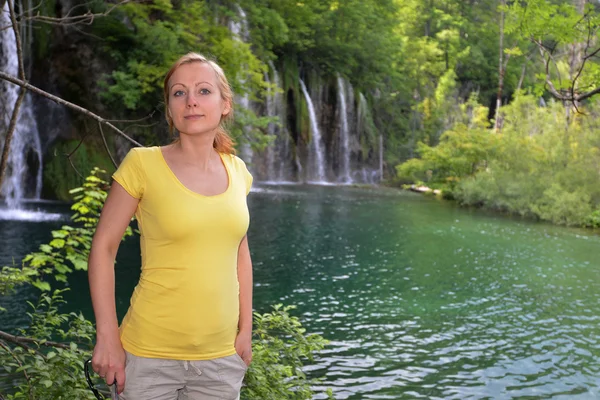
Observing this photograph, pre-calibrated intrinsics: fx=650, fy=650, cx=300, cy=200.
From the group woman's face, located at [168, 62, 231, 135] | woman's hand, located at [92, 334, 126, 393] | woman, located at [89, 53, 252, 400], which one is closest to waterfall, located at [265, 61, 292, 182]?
woman's face, located at [168, 62, 231, 135]

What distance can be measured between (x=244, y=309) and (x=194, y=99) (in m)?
0.69

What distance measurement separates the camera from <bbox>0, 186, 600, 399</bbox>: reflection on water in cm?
666

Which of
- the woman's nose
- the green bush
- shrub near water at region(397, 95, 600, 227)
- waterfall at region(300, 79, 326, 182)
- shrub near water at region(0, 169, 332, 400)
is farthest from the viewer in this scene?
waterfall at region(300, 79, 326, 182)

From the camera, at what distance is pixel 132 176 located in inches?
72.6

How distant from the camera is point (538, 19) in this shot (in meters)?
5.55

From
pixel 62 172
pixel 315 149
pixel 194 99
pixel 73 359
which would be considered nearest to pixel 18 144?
pixel 62 172

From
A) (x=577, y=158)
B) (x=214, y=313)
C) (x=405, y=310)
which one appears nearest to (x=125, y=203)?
(x=214, y=313)

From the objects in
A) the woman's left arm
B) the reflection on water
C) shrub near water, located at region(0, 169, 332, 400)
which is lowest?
the reflection on water

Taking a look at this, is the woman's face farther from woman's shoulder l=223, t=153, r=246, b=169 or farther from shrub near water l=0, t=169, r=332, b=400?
shrub near water l=0, t=169, r=332, b=400

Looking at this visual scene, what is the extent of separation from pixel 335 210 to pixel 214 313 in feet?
63.5

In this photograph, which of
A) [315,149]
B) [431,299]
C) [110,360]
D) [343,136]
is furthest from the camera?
[343,136]

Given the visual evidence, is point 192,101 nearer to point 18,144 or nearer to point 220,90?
point 220,90

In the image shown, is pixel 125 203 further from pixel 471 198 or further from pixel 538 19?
pixel 471 198

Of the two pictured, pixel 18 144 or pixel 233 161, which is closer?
pixel 233 161
